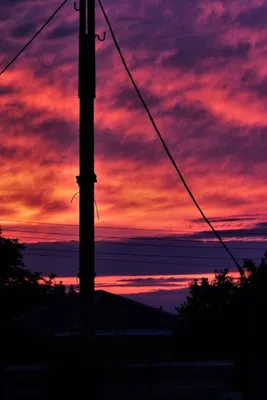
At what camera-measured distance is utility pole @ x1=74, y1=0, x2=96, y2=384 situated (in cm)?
1465

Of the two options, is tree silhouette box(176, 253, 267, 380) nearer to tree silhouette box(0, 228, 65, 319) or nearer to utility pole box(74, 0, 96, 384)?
utility pole box(74, 0, 96, 384)

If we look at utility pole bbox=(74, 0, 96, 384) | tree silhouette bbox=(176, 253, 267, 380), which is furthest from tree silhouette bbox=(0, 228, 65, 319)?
utility pole bbox=(74, 0, 96, 384)

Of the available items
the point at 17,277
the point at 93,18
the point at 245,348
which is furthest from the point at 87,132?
the point at 17,277

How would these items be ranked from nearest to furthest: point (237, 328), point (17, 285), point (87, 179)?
point (87, 179), point (237, 328), point (17, 285)

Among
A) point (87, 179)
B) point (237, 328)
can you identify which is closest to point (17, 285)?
point (237, 328)

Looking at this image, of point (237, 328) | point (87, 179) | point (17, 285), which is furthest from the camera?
point (17, 285)

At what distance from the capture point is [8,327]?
35625 millimetres

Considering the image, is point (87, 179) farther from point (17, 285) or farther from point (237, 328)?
point (17, 285)

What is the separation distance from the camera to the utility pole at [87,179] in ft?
48.1

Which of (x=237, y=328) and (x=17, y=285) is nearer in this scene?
(x=237, y=328)

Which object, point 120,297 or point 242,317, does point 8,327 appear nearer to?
point 120,297

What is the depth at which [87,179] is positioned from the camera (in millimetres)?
15156

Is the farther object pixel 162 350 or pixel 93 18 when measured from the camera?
pixel 162 350

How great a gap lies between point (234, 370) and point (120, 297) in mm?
18579
